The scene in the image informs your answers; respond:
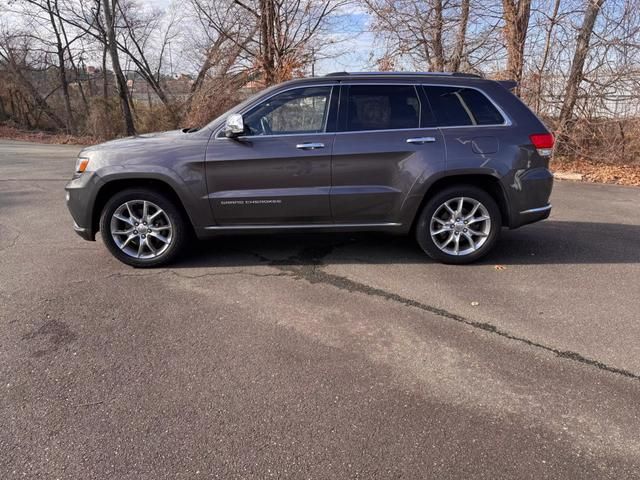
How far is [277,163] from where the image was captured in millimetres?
4375

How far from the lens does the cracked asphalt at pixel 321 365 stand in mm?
2221

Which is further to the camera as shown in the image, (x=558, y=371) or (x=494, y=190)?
(x=494, y=190)

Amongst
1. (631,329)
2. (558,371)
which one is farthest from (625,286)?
(558,371)

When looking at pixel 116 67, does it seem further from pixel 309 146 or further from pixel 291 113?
pixel 309 146

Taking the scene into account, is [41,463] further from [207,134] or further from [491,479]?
[207,134]

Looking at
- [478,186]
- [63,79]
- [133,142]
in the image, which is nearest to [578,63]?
[478,186]

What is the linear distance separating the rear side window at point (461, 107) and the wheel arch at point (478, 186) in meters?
0.53

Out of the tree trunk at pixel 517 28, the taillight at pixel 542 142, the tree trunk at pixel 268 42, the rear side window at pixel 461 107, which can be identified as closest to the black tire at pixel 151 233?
the rear side window at pixel 461 107

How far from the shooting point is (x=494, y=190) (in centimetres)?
→ 467

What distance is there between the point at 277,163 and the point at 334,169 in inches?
21.9

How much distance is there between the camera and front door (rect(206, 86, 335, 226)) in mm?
4367

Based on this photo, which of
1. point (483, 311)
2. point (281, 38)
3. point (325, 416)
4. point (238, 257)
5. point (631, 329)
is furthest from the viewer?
point (281, 38)

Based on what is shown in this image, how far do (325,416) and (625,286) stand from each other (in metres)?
3.30

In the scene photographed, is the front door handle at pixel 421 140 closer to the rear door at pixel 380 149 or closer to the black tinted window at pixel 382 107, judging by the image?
the rear door at pixel 380 149
